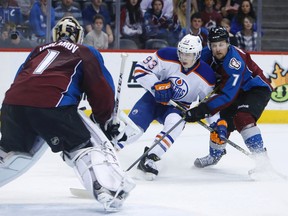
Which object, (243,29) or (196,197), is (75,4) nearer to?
(243,29)

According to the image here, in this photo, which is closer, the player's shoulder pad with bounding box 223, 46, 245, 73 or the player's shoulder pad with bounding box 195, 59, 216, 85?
the player's shoulder pad with bounding box 223, 46, 245, 73

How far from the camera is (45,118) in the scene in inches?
146

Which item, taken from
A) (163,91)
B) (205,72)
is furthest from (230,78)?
(163,91)

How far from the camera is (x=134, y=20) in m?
8.06

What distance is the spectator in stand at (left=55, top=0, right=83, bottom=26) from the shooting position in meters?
7.79

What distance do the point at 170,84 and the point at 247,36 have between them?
3224mm

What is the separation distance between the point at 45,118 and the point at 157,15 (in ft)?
14.8

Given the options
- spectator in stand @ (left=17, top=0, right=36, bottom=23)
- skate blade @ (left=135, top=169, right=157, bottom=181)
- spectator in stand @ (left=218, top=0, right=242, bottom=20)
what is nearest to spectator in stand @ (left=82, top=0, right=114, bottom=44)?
spectator in stand @ (left=17, top=0, right=36, bottom=23)

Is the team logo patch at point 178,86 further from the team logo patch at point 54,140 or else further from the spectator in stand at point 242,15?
the spectator in stand at point 242,15

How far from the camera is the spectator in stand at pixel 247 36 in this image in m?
8.25

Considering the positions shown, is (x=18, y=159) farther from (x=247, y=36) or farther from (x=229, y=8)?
(x=229, y=8)

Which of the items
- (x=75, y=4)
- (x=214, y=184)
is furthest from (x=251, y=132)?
(x=75, y=4)

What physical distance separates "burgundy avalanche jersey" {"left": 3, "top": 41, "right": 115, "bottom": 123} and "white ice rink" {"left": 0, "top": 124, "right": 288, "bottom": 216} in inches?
18.9

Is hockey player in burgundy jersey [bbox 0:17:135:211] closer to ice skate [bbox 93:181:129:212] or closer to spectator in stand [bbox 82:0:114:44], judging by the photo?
ice skate [bbox 93:181:129:212]
